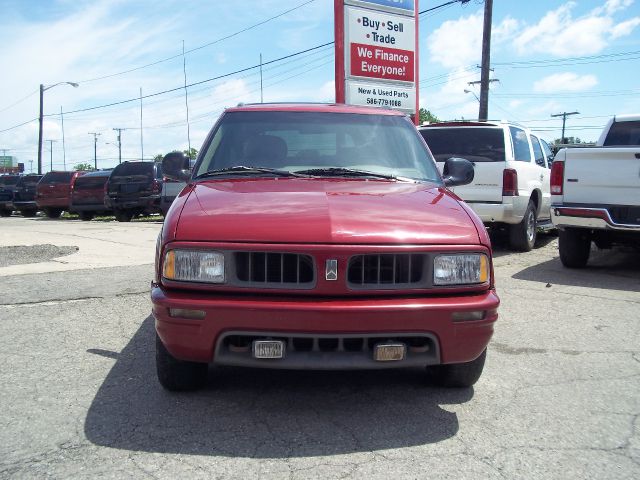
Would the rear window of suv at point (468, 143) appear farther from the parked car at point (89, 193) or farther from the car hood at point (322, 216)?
the parked car at point (89, 193)

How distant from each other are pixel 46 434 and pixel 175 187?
425 inches

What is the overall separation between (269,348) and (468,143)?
7.30 metres

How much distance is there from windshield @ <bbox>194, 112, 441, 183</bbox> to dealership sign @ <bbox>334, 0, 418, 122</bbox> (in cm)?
820

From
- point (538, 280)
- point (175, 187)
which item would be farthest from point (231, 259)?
point (175, 187)

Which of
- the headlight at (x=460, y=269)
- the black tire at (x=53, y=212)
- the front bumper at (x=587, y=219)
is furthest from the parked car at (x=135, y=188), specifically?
the headlight at (x=460, y=269)

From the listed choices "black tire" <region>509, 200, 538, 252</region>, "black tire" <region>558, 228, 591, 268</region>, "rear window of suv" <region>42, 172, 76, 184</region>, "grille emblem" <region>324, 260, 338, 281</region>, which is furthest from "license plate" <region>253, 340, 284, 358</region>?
"rear window of suv" <region>42, 172, 76, 184</region>

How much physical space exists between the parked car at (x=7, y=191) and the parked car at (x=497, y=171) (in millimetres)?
20928

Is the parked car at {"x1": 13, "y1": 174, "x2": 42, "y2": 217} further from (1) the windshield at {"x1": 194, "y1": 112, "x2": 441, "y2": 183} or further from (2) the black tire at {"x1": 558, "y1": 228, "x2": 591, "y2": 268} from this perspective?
(1) the windshield at {"x1": 194, "y1": 112, "x2": 441, "y2": 183}

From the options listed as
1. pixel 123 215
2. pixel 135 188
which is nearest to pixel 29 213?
pixel 123 215

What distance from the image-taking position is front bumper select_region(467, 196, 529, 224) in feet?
29.9

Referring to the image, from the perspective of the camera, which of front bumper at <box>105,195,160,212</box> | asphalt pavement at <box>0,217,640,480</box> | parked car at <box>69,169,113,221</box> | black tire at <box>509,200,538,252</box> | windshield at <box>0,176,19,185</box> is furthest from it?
windshield at <box>0,176,19,185</box>

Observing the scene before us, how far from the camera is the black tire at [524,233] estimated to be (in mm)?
9578

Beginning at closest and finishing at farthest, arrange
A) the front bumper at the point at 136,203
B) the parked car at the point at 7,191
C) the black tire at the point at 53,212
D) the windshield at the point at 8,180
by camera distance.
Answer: the front bumper at the point at 136,203 < the black tire at the point at 53,212 < the parked car at the point at 7,191 < the windshield at the point at 8,180

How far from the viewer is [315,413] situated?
10.7 feet
